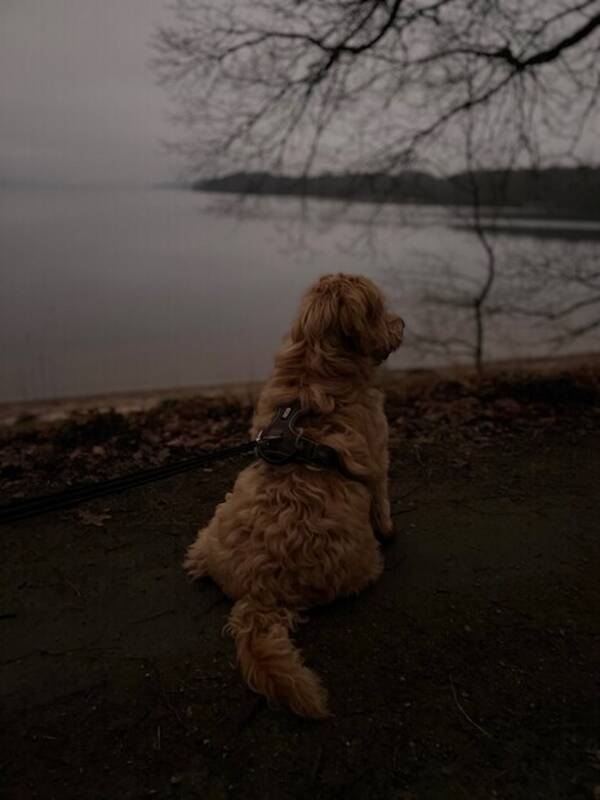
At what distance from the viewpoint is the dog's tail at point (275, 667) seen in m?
2.30

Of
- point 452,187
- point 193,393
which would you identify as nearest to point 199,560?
point 193,393

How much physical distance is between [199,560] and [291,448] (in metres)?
0.95

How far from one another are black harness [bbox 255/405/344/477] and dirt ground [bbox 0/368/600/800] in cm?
81

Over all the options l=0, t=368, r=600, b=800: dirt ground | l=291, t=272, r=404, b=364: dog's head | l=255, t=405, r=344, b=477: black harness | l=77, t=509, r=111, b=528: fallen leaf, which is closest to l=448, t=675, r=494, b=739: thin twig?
l=0, t=368, r=600, b=800: dirt ground

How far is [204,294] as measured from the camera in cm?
1970

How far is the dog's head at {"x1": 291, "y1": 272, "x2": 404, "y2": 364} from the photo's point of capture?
3.03 m

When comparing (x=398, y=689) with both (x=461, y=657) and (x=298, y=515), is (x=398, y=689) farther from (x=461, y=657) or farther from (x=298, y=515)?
(x=298, y=515)

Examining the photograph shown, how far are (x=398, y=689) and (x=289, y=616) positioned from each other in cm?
57

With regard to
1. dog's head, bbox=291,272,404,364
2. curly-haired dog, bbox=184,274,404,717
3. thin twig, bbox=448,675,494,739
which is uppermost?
dog's head, bbox=291,272,404,364

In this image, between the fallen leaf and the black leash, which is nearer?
the black leash

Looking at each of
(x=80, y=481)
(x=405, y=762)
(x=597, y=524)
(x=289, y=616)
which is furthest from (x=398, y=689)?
(x=80, y=481)

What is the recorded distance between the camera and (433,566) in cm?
343

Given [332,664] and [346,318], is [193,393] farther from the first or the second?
[332,664]

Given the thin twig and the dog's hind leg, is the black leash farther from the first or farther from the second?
the thin twig
